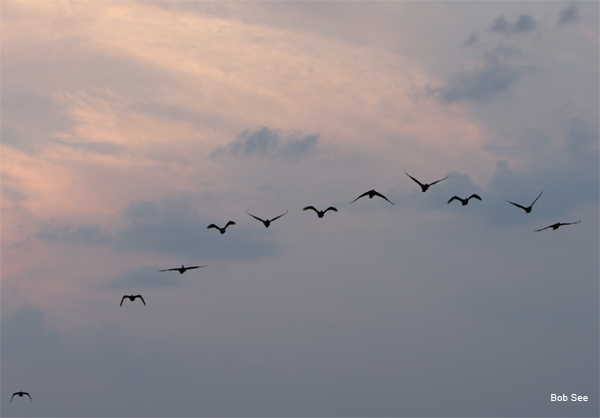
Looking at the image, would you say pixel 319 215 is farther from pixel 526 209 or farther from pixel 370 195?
pixel 526 209

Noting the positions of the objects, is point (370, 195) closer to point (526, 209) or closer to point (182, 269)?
point (526, 209)

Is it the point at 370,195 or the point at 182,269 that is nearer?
the point at 370,195

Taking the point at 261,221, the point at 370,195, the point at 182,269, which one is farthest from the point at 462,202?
the point at 182,269

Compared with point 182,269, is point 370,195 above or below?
above

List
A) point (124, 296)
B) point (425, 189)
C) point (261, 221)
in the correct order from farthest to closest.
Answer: point (124, 296)
point (261, 221)
point (425, 189)

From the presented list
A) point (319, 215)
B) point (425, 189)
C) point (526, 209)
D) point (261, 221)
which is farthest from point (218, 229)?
point (526, 209)

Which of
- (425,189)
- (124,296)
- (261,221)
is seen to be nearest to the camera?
(425,189)

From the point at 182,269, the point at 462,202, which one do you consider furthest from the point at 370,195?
the point at 182,269

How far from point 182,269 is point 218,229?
10.4 meters

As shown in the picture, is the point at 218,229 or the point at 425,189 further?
the point at 218,229

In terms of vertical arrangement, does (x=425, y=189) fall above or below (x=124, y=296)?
above

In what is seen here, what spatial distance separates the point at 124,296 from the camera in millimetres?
141250

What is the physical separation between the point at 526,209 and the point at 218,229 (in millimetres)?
55440

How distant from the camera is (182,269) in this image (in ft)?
447
